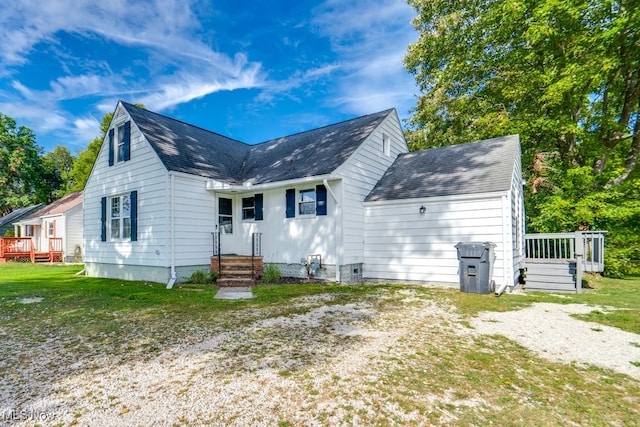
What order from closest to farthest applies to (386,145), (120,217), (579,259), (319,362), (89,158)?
(319,362)
(579,259)
(120,217)
(386,145)
(89,158)

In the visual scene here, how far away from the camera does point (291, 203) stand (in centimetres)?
1076

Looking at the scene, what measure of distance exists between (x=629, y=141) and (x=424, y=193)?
1235cm

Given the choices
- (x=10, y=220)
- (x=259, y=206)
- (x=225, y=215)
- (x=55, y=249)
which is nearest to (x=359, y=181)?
(x=259, y=206)

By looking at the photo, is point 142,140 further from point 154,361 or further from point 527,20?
point 527,20

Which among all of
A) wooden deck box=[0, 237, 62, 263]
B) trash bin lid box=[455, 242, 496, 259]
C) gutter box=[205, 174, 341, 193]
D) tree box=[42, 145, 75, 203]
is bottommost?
wooden deck box=[0, 237, 62, 263]

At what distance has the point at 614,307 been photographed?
6.65 meters

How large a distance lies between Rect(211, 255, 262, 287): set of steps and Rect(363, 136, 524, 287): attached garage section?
372 cm

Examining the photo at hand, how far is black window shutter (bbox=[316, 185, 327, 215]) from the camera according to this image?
10.1 meters

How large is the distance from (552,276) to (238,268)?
9536mm

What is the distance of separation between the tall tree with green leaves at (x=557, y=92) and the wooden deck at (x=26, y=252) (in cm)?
2576

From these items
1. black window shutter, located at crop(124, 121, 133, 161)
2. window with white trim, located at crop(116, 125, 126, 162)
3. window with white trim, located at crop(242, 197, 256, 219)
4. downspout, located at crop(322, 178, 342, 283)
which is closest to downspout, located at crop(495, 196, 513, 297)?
downspout, located at crop(322, 178, 342, 283)

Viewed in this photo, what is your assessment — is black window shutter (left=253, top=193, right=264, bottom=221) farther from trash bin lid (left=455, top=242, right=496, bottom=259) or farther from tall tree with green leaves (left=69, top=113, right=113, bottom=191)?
tall tree with green leaves (left=69, top=113, right=113, bottom=191)

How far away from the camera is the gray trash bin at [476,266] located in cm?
806

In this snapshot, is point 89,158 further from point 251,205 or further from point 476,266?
point 476,266
